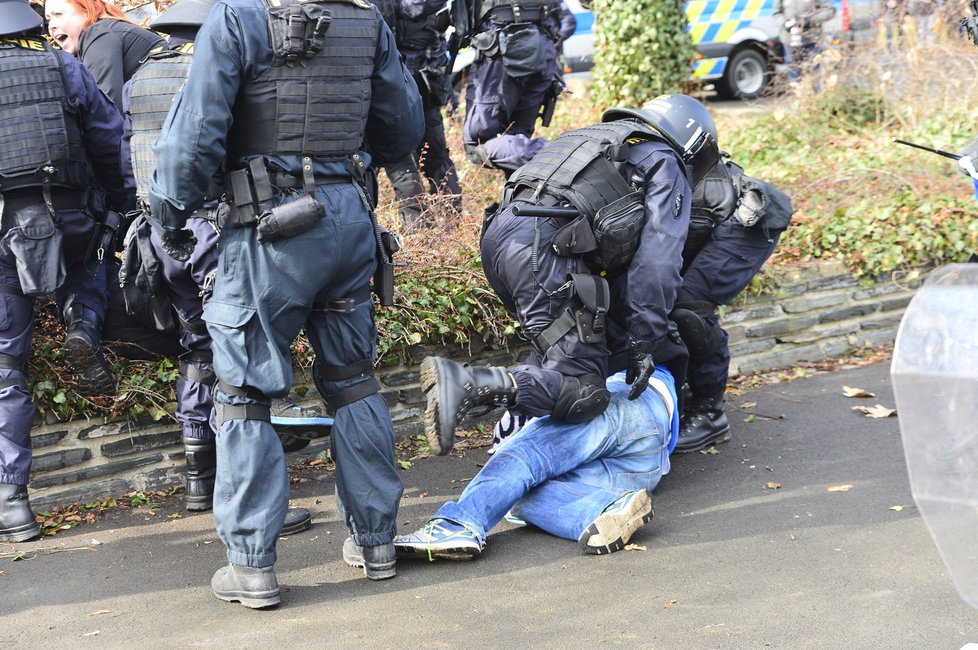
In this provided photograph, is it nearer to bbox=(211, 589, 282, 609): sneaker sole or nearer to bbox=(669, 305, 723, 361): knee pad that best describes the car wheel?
bbox=(669, 305, 723, 361): knee pad

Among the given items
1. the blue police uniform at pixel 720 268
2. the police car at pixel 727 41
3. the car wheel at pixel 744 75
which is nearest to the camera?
the blue police uniform at pixel 720 268

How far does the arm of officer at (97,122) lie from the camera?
14.7 feet

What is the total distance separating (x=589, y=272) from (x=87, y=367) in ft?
7.06

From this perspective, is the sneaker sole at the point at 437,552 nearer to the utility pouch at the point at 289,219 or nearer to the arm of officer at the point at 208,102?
the utility pouch at the point at 289,219

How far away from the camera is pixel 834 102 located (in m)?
10.4

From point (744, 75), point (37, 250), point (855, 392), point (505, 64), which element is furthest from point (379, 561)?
point (744, 75)

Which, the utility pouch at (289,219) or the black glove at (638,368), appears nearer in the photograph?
the utility pouch at (289,219)

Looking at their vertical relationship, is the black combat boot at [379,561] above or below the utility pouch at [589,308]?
below

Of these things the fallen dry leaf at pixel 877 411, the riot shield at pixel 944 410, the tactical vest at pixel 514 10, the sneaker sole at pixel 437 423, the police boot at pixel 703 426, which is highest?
the riot shield at pixel 944 410

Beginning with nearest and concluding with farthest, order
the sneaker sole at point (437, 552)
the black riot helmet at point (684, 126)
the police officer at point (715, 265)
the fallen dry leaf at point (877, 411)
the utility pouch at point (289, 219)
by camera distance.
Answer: the utility pouch at point (289, 219), the sneaker sole at point (437, 552), the black riot helmet at point (684, 126), the police officer at point (715, 265), the fallen dry leaf at point (877, 411)

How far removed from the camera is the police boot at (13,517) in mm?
4367

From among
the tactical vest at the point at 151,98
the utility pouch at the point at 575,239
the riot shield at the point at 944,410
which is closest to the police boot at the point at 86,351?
the tactical vest at the point at 151,98

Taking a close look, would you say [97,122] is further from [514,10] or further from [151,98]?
[514,10]

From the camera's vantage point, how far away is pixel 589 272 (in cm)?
462
